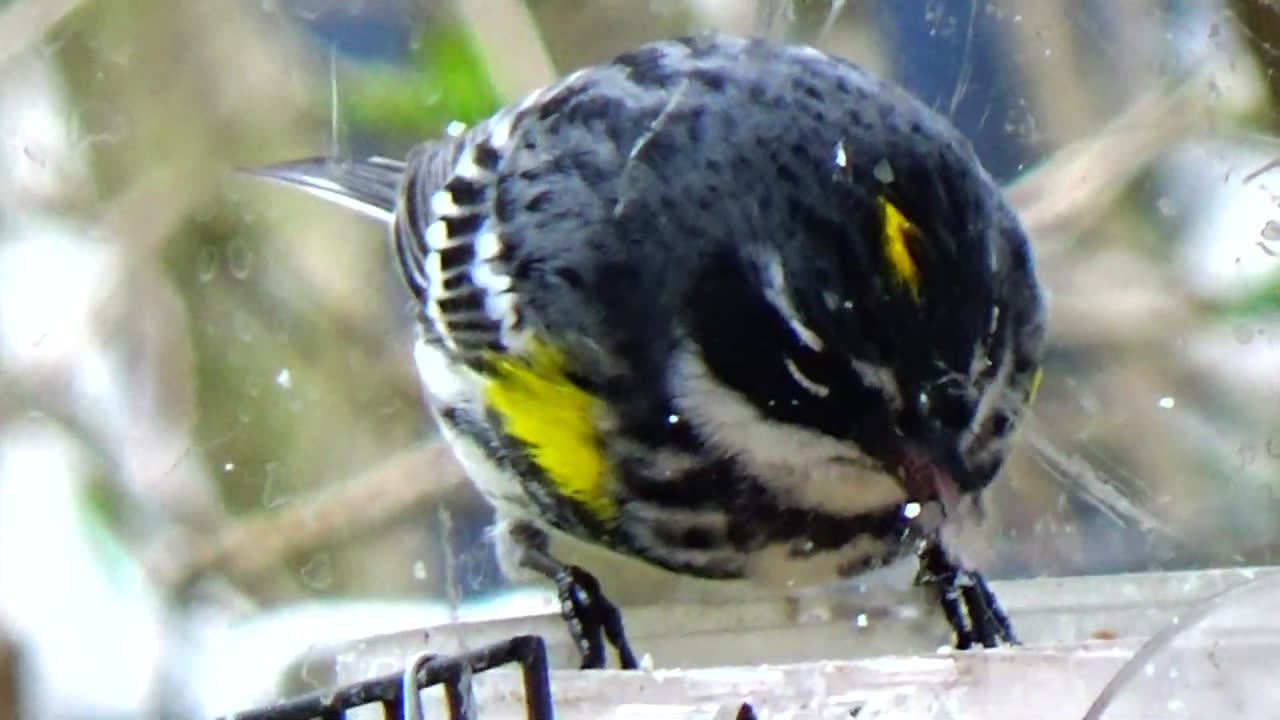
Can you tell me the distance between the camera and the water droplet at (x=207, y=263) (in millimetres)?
1406

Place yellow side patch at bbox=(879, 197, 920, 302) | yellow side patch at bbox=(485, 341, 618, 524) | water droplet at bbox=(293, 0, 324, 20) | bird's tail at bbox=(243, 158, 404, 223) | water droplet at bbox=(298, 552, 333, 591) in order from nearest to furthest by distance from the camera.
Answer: yellow side patch at bbox=(879, 197, 920, 302) < yellow side patch at bbox=(485, 341, 618, 524) < bird's tail at bbox=(243, 158, 404, 223) < water droplet at bbox=(298, 552, 333, 591) < water droplet at bbox=(293, 0, 324, 20)

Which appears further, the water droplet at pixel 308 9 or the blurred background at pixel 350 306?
the water droplet at pixel 308 9

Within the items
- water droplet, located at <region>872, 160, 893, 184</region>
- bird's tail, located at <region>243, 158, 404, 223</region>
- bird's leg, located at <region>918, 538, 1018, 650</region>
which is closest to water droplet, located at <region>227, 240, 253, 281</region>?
bird's tail, located at <region>243, 158, 404, 223</region>

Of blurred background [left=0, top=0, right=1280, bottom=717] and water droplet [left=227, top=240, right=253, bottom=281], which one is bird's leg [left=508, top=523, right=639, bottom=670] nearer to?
blurred background [left=0, top=0, right=1280, bottom=717]

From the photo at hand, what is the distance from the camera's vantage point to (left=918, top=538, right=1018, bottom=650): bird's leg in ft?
2.89

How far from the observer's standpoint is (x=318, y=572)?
1327 millimetres

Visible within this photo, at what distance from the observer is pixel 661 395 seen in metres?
0.83

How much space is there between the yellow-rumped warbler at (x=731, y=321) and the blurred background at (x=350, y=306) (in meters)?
0.28

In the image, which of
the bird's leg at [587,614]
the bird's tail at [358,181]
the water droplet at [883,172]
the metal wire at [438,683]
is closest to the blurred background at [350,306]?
the bird's tail at [358,181]

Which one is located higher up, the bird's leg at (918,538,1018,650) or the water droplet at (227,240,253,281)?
the water droplet at (227,240,253,281)

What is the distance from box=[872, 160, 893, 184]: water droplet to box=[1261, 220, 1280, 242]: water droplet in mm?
573

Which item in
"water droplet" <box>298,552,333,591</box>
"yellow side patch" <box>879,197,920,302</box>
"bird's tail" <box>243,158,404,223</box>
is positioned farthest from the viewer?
"water droplet" <box>298,552,333,591</box>

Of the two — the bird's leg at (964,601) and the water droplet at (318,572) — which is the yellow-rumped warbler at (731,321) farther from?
the water droplet at (318,572)

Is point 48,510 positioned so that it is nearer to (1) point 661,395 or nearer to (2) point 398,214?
(2) point 398,214
